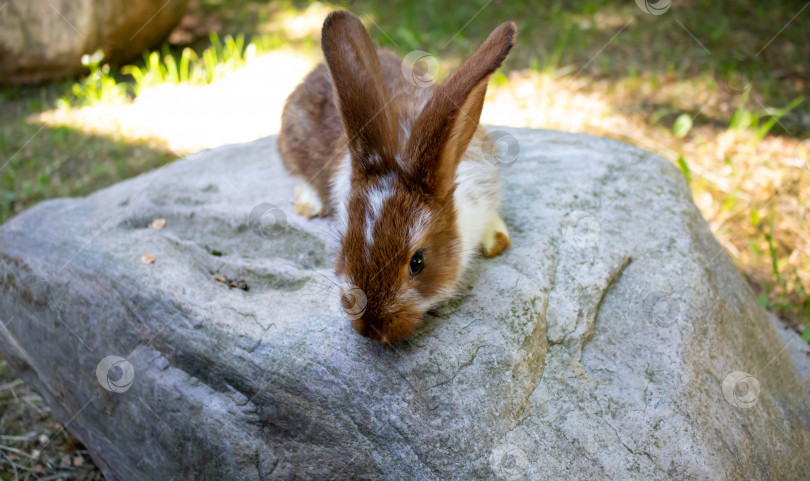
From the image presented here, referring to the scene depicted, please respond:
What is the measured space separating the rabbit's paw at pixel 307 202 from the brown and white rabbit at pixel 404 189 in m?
0.57

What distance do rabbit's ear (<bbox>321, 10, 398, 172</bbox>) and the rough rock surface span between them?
20.9 ft

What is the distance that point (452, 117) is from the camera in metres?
2.44

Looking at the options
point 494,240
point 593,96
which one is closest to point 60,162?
point 494,240

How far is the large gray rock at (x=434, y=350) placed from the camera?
99.3 inches

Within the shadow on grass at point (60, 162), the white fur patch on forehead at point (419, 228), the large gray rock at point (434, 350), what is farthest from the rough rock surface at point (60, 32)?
the white fur patch on forehead at point (419, 228)

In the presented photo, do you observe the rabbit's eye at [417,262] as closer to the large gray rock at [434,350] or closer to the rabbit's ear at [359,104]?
the large gray rock at [434,350]

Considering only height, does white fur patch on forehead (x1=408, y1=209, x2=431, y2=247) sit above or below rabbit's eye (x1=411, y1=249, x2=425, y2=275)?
above

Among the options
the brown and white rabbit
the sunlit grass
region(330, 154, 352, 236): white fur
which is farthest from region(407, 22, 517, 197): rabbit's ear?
the sunlit grass

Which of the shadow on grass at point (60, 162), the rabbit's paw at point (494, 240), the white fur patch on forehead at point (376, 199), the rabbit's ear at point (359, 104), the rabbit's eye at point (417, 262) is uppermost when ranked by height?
the rabbit's ear at point (359, 104)

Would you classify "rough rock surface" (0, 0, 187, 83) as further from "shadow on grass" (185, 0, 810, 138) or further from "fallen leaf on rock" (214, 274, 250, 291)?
"fallen leaf on rock" (214, 274, 250, 291)

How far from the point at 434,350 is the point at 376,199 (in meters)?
0.71

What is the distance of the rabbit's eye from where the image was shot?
254 centimetres

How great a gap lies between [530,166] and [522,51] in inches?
176

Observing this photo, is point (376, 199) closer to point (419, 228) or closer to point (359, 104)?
point (419, 228)
